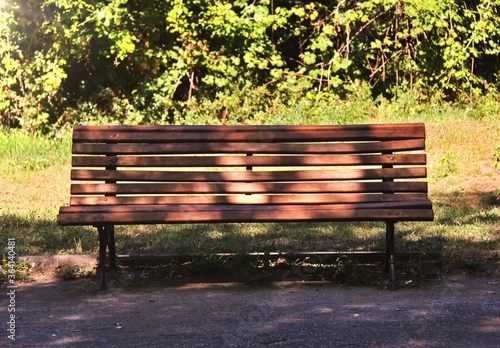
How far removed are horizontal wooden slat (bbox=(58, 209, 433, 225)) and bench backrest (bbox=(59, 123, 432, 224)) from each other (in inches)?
8.9

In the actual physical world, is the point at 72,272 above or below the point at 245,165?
below

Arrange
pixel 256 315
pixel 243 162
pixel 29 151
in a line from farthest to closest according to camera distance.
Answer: pixel 29 151 < pixel 243 162 < pixel 256 315

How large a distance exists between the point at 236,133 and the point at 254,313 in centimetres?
136

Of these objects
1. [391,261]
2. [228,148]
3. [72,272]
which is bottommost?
[72,272]

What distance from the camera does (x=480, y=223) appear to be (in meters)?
6.98

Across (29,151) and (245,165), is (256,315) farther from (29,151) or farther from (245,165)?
(29,151)

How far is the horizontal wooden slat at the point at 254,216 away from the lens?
528 cm

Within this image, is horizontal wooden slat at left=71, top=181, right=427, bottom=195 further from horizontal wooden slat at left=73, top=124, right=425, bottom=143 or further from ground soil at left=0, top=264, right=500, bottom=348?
ground soil at left=0, top=264, right=500, bottom=348

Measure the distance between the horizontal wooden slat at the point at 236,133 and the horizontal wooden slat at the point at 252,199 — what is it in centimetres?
37

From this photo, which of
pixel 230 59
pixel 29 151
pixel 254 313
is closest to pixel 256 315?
pixel 254 313

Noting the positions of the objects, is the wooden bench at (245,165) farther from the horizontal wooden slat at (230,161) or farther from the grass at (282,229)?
the grass at (282,229)

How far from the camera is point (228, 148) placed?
5695 mm

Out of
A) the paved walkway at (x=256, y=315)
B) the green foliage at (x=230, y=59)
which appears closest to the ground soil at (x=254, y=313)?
the paved walkway at (x=256, y=315)

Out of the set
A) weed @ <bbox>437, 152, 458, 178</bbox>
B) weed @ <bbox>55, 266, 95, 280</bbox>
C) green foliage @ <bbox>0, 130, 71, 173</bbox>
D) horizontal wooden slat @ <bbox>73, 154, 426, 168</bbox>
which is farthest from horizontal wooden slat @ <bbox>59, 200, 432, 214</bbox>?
green foliage @ <bbox>0, 130, 71, 173</bbox>
